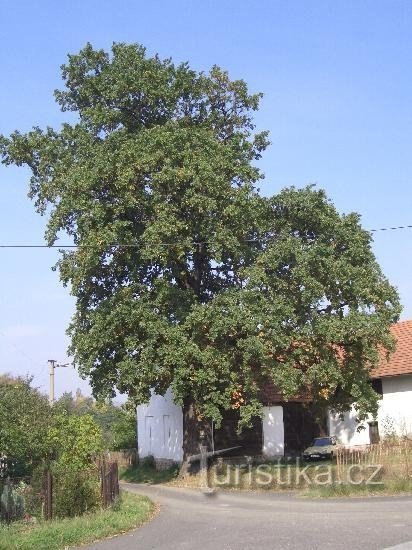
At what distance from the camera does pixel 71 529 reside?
612 inches

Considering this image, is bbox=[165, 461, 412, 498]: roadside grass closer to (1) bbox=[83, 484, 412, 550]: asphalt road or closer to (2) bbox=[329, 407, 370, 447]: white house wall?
(1) bbox=[83, 484, 412, 550]: asphalt road

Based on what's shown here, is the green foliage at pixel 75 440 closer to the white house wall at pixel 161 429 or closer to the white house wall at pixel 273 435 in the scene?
the white house wall at pixel 273 435

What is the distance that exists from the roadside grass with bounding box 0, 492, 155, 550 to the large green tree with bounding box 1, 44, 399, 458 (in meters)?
8.44

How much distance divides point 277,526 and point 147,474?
2323 centimetres

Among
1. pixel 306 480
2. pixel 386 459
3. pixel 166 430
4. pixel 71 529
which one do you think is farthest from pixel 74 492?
pixel 166 430

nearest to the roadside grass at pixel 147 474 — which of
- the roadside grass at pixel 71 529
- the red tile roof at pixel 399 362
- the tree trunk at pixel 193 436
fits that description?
the tree trunk at pixel 193 436

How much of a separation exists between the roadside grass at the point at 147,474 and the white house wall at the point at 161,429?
118 centimetres

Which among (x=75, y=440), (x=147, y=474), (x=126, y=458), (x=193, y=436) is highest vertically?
(x=75, y=440)

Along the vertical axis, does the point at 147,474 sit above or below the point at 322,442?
below

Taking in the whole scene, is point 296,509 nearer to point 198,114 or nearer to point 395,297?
point 395,297

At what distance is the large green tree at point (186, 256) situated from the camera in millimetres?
25875

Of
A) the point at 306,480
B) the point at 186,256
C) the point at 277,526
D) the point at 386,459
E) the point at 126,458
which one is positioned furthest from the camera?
the point at 126,458

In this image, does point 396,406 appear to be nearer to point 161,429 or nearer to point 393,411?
point 393,411

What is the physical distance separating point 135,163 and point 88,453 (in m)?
10.6
